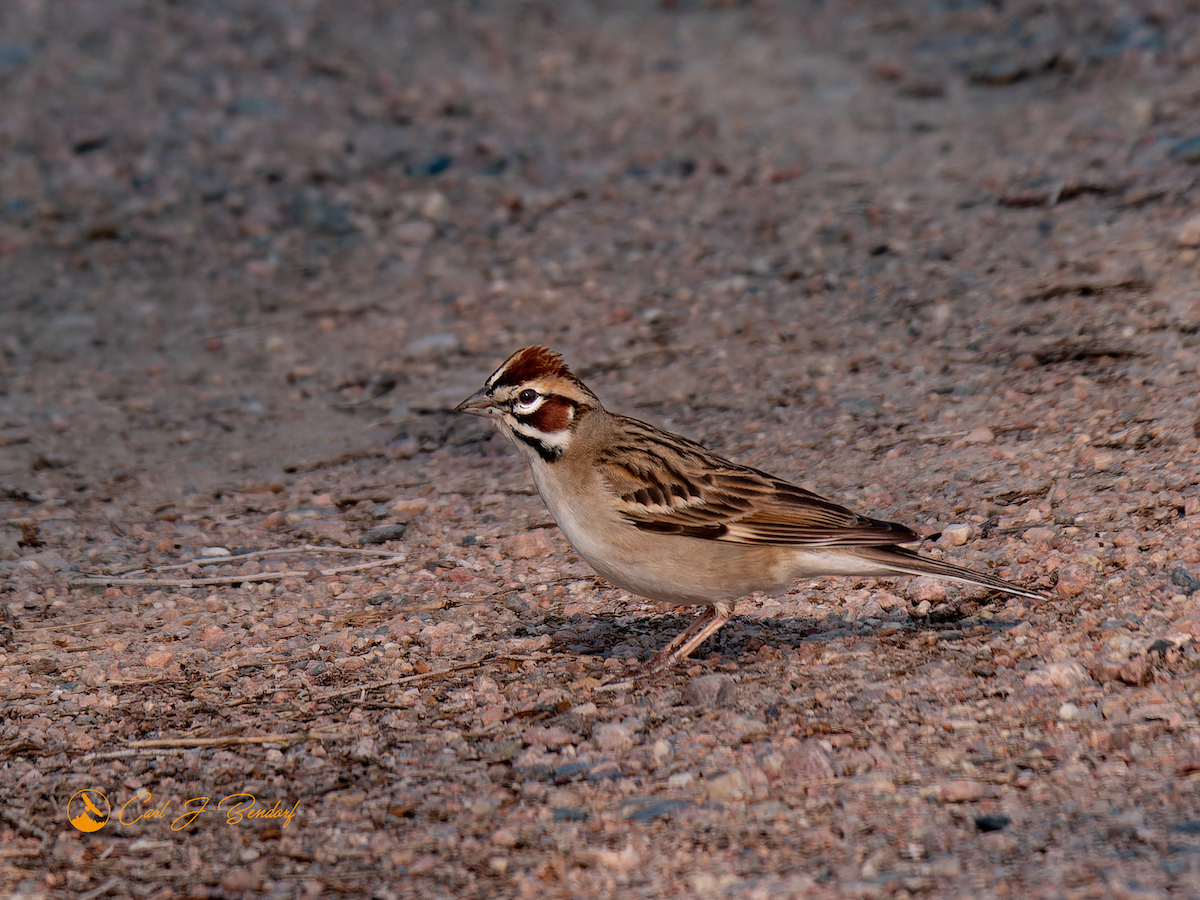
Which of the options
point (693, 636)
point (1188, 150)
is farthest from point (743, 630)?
point (1188, 150)

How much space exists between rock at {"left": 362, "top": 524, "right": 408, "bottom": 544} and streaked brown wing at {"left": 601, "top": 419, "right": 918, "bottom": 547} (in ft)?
6.05

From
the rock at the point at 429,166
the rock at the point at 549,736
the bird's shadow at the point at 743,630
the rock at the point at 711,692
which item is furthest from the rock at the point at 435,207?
the rock at the point at 549,736

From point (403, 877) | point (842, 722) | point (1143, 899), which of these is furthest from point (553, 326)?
point (1143, 899)

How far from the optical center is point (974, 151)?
11875 mm

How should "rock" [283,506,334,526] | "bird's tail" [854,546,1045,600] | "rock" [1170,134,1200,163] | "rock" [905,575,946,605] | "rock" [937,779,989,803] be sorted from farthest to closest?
"rock" [1170,134,1200,163] < "rock" [283,506,334,526] < "rock" [905,575,946,605] < "bird's tail" [854,546,1045,600] < "rock" [937,779,989,803]

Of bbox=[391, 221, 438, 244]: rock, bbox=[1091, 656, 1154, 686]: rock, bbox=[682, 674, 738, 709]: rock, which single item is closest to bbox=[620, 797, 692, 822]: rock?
bbox=[682, 674, 738, 709]: rock

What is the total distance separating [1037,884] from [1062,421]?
13.1 ft

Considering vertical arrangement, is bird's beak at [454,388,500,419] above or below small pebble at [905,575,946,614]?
above

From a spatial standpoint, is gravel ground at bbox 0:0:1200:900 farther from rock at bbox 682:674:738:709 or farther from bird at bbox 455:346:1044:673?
bird at bbox 455:346:1044:673

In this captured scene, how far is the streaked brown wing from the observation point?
5.61 meters

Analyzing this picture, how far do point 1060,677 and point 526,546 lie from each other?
9.65 ft
